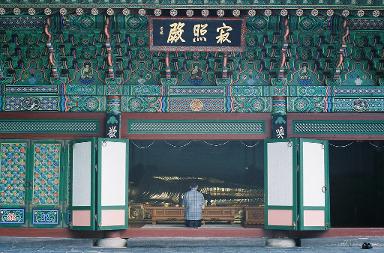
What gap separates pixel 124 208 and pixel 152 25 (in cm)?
357

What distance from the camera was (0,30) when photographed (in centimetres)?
1325

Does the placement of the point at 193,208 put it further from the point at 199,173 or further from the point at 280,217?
the point at 199,173

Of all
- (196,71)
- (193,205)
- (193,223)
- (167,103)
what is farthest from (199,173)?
(196,71)

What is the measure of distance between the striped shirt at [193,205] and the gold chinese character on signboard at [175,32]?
159 inches

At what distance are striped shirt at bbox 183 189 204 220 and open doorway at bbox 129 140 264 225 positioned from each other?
2.10m

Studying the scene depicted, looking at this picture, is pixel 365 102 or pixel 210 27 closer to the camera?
pixel 210 27

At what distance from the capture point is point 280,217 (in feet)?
43.8

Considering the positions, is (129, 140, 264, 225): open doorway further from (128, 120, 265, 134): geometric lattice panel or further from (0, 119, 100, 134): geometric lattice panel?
(0, 119, 100, 134): geometric lattice panel

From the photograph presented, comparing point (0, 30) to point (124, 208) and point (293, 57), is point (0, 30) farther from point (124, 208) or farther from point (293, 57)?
point (293, 57)

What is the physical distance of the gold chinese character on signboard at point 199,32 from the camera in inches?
509

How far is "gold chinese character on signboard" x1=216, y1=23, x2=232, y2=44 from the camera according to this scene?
12.9m

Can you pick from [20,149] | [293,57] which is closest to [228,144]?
[293,57]

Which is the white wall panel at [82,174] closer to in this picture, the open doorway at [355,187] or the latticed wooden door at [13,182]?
the latticed wooden door at [13,182]

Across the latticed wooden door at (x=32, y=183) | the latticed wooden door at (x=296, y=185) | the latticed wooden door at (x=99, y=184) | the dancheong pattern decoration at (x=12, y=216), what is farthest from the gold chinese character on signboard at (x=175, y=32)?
the dancheong pattern decoration at (x=12, y=216)
